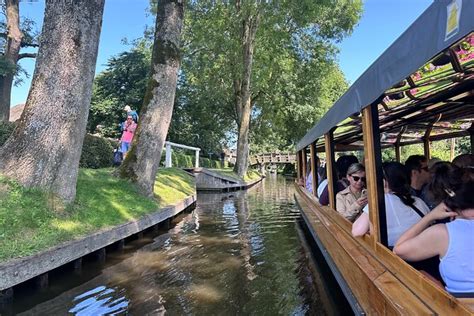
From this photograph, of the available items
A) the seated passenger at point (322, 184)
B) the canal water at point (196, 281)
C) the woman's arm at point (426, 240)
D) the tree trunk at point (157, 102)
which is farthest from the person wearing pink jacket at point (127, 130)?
the woman's arm at point (426, 240)

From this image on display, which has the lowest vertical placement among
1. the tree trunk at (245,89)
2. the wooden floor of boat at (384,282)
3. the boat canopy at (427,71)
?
the wooden floor of boat at (384,282)

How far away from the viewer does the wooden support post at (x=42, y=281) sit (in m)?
4.59

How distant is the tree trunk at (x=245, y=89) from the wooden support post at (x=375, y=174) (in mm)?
19640

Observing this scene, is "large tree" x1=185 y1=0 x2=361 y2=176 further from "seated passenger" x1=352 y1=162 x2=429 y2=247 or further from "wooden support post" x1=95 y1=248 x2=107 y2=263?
"seated passenger" x1=352 y1=162 x2=429 y2=247

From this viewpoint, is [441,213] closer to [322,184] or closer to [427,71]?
[427,71]

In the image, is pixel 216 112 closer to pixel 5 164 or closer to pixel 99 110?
pixel 99 110

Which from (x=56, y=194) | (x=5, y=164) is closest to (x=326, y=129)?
(x=56, y=194)

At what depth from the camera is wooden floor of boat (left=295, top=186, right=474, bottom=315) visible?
6.56ft

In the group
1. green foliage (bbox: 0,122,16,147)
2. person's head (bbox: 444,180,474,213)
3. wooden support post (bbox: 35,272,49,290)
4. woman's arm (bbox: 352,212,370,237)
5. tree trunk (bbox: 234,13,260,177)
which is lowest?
wooden support post (bbox: 35,272,49,290)

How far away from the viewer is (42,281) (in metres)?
4.64

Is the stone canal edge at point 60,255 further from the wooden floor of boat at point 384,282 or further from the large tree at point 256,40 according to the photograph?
the large tree at point 256,40

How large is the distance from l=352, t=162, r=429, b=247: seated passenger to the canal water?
1345 mm

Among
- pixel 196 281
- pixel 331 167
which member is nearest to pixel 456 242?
pixel 331 167

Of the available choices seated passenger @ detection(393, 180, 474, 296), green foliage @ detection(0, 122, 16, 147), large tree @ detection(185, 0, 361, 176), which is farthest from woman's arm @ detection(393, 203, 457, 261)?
large tree @ detection(185, 0, 361, 176)
